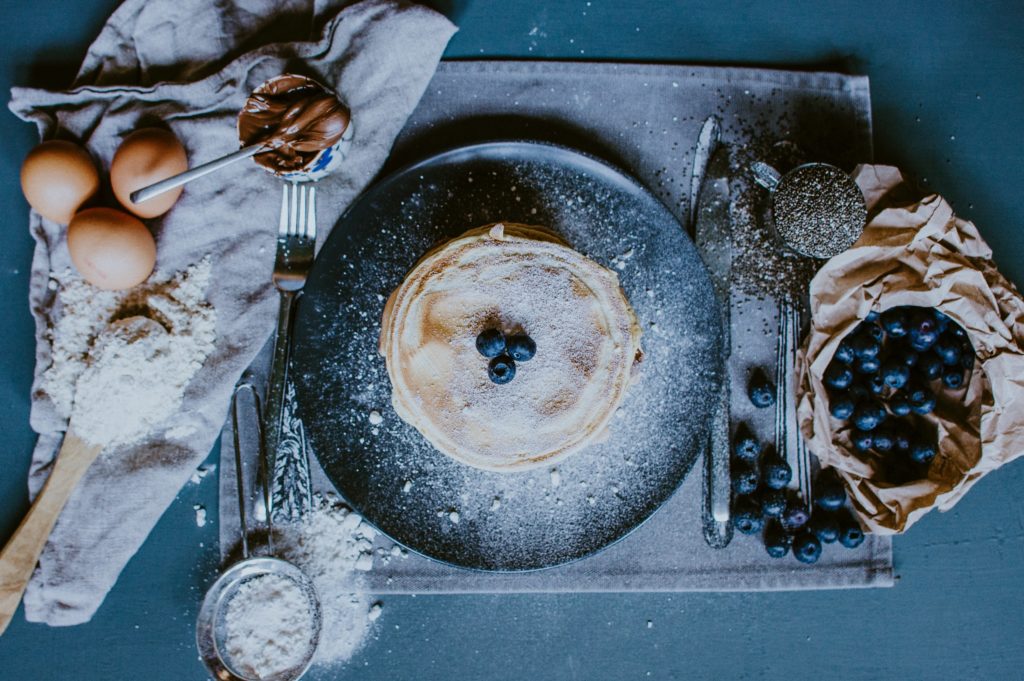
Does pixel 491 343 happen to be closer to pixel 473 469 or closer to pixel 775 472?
pixel 473 469

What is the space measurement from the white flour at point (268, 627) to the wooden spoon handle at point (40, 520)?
50 centimetres

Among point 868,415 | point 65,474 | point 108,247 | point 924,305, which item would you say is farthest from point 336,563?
point 924,305

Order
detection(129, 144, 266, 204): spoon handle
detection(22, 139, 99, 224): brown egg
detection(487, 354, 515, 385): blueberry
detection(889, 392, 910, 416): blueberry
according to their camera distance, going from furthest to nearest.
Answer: detection(889, 392, 910, 416): blueberry → detection(22, 139, 99, 224): brown egg → detection(129, 144, 266, 204): spoon handle → detection(487, 354, 515, 385): blueberry

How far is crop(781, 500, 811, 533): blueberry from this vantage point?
1849 millimetres

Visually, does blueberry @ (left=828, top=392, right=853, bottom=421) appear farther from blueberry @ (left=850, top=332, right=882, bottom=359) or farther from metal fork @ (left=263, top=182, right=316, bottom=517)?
metal fork @ (left=263, top=182, right=316, bottom=517)

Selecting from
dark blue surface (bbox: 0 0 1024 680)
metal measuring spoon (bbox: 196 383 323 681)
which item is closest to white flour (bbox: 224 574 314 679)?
metal measuring spoon (bbox: 196 383 323 681)

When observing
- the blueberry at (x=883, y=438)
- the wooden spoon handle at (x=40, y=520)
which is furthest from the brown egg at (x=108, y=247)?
the blueberry at (x=883, y=438)

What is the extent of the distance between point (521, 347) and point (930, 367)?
1083 mm

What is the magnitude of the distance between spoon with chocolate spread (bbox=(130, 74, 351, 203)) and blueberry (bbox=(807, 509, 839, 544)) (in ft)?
5.16

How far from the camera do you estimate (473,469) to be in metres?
1.80

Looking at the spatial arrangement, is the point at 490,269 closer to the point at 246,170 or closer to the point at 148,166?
the point at 246,170

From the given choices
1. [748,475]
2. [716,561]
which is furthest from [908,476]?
[716,561]

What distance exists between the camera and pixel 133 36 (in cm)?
184

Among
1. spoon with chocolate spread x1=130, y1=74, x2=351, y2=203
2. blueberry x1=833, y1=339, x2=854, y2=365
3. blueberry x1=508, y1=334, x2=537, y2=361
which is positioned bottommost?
blueberry x1=508, y1=334, x2=537, y2=361
